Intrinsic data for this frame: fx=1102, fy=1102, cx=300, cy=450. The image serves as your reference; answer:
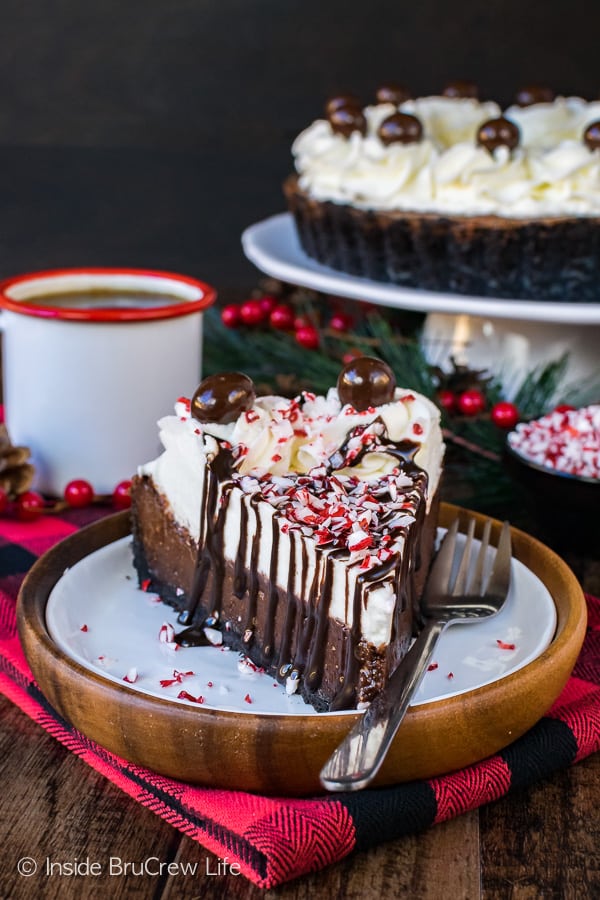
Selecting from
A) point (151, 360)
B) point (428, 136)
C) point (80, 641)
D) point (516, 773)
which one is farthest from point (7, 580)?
point (428, 136)

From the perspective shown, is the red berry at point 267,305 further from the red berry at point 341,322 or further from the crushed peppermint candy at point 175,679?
the crushed peppermint candy at point 175,679

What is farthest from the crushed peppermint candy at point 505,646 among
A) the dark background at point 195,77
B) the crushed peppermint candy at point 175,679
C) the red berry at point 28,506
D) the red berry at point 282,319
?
the dark background at point 195,77

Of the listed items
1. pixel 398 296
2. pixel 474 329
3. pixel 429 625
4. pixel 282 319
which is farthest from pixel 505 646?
pixel 282 319

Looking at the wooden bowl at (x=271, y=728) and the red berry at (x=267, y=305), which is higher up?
the wooden bowl at (x=271, y=728)

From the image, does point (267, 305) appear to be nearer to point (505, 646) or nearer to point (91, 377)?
point (91, 377)

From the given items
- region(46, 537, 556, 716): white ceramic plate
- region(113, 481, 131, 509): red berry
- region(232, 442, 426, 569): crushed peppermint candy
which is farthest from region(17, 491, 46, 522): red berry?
region(232, 442, 426, 569): crushed peppermint candy

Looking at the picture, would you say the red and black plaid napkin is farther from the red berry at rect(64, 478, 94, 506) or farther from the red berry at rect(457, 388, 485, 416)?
the red berry at rect(457, 388, 485, 416)
